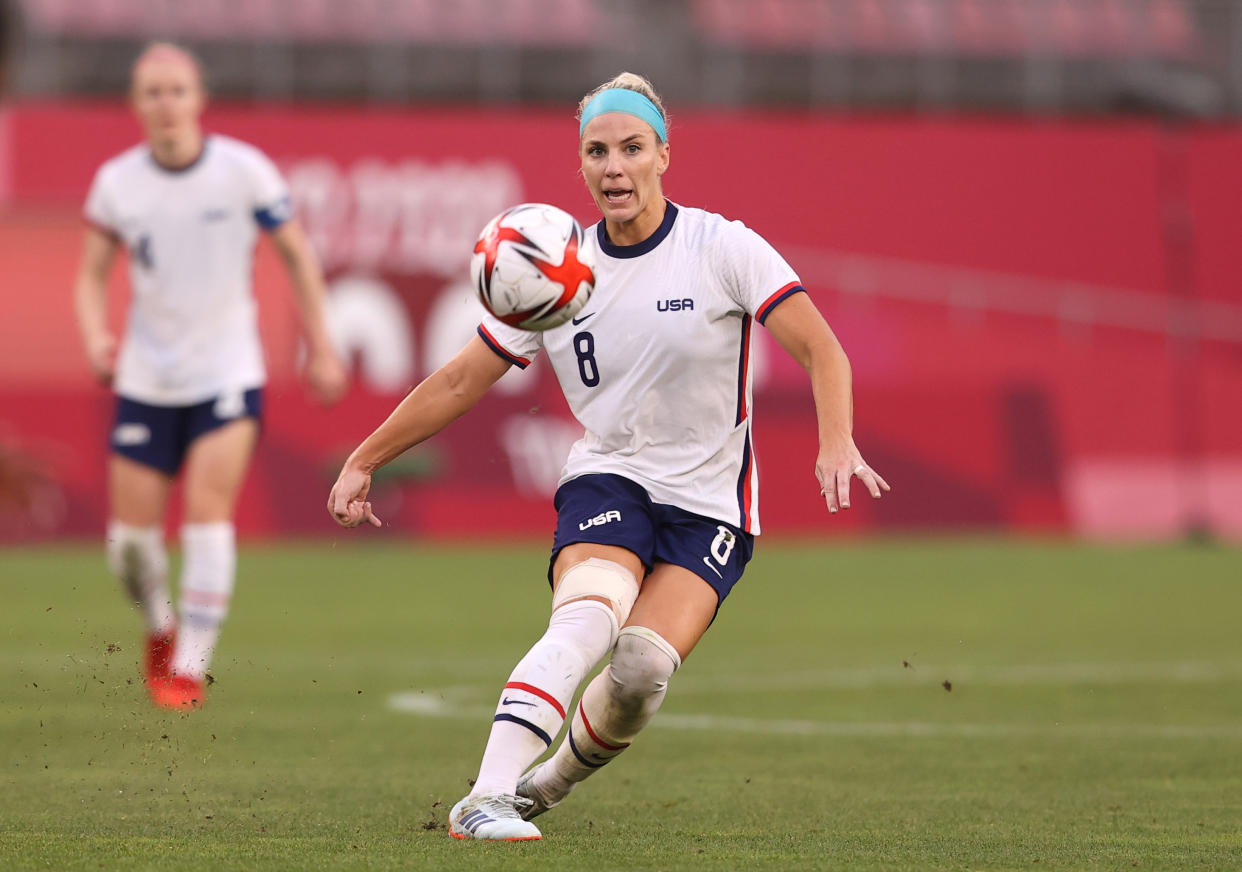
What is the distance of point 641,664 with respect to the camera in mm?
5547

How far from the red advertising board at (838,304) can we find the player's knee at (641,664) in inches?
549

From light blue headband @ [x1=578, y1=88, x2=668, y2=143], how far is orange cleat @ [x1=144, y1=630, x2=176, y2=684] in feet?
12.8

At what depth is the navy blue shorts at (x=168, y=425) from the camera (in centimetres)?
888

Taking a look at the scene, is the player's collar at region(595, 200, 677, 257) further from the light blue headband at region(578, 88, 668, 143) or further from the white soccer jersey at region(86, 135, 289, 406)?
the white soccer jersey at region(86, 135, 289, 406)

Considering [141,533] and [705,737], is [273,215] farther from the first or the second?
[705,737]

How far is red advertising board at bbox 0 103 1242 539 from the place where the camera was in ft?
66.4

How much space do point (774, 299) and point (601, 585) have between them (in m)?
0.96

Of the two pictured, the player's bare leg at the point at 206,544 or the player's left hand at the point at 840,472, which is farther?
the player's bare leg at the point at 206,544

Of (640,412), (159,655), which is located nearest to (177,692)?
(159,655)

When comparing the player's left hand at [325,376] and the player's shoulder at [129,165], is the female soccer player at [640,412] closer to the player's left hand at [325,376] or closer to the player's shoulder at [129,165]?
the player's left hand at [325,376]

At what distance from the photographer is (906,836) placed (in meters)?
5.45

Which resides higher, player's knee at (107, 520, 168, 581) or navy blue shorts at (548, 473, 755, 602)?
navy blue shorts at (548, 473, 755, 602)

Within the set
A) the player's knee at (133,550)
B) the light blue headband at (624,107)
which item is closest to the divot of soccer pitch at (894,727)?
the player's knee at (133,550)

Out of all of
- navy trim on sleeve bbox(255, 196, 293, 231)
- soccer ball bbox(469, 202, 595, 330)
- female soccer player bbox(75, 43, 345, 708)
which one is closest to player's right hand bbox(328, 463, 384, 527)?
soccer ball bbox(469, 202, 595, 330)
